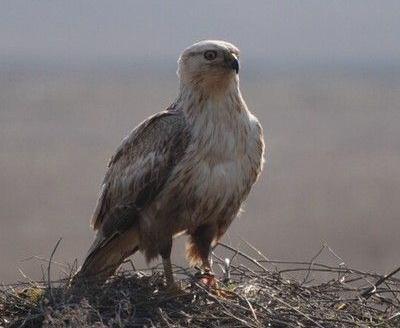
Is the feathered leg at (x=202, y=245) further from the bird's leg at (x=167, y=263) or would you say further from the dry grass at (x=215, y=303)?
the dry grass at (x=215, y=303)

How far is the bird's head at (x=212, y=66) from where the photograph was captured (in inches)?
439

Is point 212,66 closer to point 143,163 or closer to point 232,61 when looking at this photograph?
point 232,61

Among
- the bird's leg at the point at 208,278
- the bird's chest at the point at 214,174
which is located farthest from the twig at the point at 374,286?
the bird's chest at the point at 214,174

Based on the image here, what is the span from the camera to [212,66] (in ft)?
36.7

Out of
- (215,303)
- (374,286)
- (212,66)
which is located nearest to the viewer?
(215,303)

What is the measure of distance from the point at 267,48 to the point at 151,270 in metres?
127

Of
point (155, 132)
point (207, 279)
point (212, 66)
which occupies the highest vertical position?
point (212, 66)

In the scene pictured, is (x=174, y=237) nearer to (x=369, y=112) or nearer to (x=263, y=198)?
(x=263, y=198)

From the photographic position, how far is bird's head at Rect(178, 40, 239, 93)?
11156mm

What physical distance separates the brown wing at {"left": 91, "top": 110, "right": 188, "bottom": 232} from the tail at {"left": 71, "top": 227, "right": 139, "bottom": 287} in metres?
0.13

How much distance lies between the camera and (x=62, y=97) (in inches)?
2667

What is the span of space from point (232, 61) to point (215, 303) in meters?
1.79

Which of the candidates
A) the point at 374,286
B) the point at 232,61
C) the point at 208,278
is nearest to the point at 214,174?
the point at 208,278

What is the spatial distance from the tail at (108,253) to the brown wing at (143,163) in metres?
0.13
